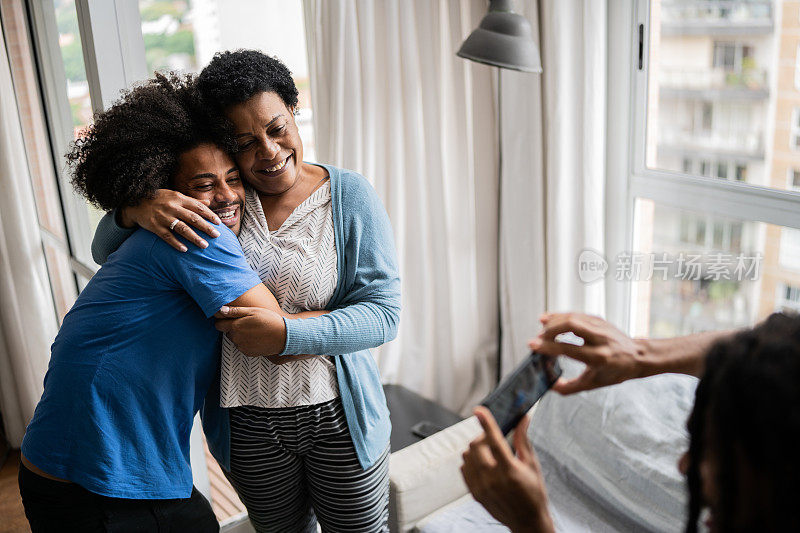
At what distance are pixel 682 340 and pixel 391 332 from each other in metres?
0.55

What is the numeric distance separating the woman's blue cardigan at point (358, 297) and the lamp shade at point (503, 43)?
485 mm

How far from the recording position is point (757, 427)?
0.54 m

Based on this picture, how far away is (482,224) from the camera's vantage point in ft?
9.19

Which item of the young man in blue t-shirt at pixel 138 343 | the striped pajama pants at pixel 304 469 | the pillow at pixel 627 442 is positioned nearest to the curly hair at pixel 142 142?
the young man in blue t-shirt at pixel 138 343

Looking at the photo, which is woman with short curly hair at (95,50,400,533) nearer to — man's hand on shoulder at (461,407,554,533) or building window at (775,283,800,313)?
man's hand on shoulder at (461,407,554,533)

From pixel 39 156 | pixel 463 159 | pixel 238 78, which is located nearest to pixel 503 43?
pixel 238 78

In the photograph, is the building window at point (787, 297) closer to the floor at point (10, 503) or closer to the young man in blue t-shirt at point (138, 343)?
the young man in blue t-shirt at point (138, 343)

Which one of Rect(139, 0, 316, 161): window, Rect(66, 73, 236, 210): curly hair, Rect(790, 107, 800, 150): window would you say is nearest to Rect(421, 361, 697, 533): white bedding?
Rect(790, 107, 800, 150): window

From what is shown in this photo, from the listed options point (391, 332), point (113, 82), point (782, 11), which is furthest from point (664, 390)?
point (113, 82)

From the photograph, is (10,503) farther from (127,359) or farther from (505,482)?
(505,482)

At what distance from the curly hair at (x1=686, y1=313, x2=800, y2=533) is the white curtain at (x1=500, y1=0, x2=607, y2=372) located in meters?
1.81

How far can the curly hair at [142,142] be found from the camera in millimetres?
1219

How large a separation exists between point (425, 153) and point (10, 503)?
6.59 ft

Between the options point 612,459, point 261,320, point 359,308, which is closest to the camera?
point 261,320
